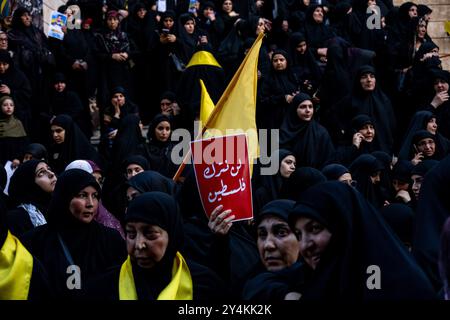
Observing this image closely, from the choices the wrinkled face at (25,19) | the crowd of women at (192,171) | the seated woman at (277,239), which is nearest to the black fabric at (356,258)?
the crowd of women at (192,171)

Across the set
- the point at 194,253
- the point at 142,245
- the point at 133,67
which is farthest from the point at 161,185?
the point at 133,67

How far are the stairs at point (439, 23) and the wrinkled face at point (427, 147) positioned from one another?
6368mm

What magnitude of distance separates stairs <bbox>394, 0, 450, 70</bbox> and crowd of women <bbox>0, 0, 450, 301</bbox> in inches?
59.8

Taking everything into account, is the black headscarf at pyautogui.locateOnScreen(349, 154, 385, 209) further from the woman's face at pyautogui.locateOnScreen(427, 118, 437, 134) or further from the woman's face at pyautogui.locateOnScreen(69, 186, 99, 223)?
the woman's face at pyautogui.locateOnScreen(69, 186, 99, 223)

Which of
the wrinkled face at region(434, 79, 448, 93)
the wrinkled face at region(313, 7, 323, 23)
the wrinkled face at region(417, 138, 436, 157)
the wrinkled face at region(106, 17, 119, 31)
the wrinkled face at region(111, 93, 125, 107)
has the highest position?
the wrinkled face at region(313, 7, 323, 23)

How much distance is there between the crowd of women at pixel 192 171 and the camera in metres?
3.40

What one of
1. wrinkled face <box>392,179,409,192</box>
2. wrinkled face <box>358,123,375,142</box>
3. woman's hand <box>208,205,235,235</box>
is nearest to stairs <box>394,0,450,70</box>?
wrinkled face <box>358,123,375,142</box>

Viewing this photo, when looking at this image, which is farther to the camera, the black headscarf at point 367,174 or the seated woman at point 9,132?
the seated woman at point 9,132

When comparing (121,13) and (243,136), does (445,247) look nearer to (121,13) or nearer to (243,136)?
(243,136)

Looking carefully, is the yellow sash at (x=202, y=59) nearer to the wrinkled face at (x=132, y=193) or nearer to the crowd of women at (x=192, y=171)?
the crowd of women at (x=192, y=171)

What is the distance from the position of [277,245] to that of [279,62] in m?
6.34

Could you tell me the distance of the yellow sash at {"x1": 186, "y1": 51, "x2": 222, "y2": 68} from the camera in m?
11.2

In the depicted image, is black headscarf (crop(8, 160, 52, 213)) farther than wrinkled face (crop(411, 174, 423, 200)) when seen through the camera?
No
